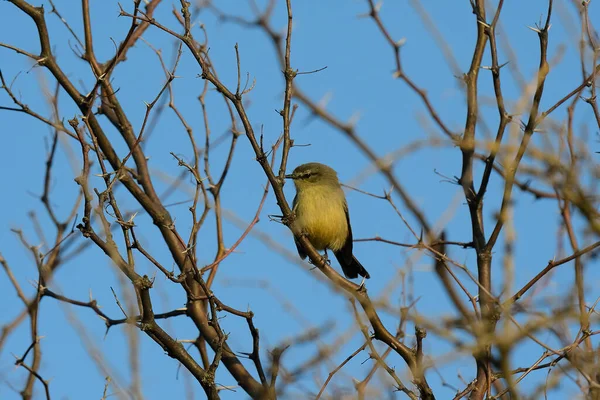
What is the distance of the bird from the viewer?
9023 mm

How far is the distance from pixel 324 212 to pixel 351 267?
1226 millimetres

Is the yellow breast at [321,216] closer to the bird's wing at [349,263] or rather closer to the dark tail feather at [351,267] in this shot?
the bird's wing at [349,263]

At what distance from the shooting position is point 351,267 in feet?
33.0

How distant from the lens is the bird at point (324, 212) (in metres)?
9.02

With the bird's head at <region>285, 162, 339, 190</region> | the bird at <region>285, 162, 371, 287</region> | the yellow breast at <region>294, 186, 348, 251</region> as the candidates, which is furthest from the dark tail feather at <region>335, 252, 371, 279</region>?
the bird's head at <region>285, 162, 339, 190</region>

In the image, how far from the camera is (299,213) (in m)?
9.02

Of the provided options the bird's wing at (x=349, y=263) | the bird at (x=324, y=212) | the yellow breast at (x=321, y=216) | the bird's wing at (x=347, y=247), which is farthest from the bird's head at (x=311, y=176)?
the bird's wing at (x=349, y=263)

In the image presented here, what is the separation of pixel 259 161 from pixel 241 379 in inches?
69.6

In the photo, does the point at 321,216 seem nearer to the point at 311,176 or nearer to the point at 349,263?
the point at 311,176

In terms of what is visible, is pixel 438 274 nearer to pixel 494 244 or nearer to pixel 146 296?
pixel 494 244

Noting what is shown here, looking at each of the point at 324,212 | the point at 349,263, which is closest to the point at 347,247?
the point at 349,263

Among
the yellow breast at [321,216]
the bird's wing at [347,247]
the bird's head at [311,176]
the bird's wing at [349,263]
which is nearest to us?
the yellow breast at [321,216]

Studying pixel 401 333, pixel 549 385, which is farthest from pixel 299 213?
pixel 549 385

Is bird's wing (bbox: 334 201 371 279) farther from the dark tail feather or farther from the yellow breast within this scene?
the yellow breast
